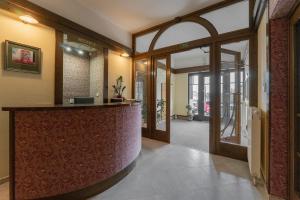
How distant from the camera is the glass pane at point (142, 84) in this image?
471 cm

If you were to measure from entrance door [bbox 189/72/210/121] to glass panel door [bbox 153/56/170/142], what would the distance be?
14.5 feet

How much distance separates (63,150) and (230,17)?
3733mm

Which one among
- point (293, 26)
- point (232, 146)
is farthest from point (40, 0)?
point (232, 146)

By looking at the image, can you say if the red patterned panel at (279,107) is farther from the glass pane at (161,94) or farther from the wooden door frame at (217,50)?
the glass pane at (161,94)

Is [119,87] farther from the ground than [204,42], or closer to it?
closer to it

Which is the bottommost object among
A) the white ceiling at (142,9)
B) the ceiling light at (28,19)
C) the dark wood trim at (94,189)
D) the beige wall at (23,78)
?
the dark wood trim at (94,189)

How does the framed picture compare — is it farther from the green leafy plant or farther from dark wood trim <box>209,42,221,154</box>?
dark wood trim <box>209,42,221,154</box>

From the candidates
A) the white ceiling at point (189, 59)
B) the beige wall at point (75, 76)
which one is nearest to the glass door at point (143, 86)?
the beige wall at point (75, 76)

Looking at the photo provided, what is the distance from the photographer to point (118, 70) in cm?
444

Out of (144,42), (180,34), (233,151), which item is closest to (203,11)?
(180,34)

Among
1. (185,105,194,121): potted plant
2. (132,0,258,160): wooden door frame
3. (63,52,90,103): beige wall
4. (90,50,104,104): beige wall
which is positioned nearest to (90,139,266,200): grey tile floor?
(132,0,258,160): wooden door frame

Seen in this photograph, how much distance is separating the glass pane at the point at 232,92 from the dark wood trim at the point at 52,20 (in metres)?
2.80

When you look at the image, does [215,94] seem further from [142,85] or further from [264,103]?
[142,85]

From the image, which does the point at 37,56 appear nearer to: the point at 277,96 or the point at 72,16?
the point at 72,16
